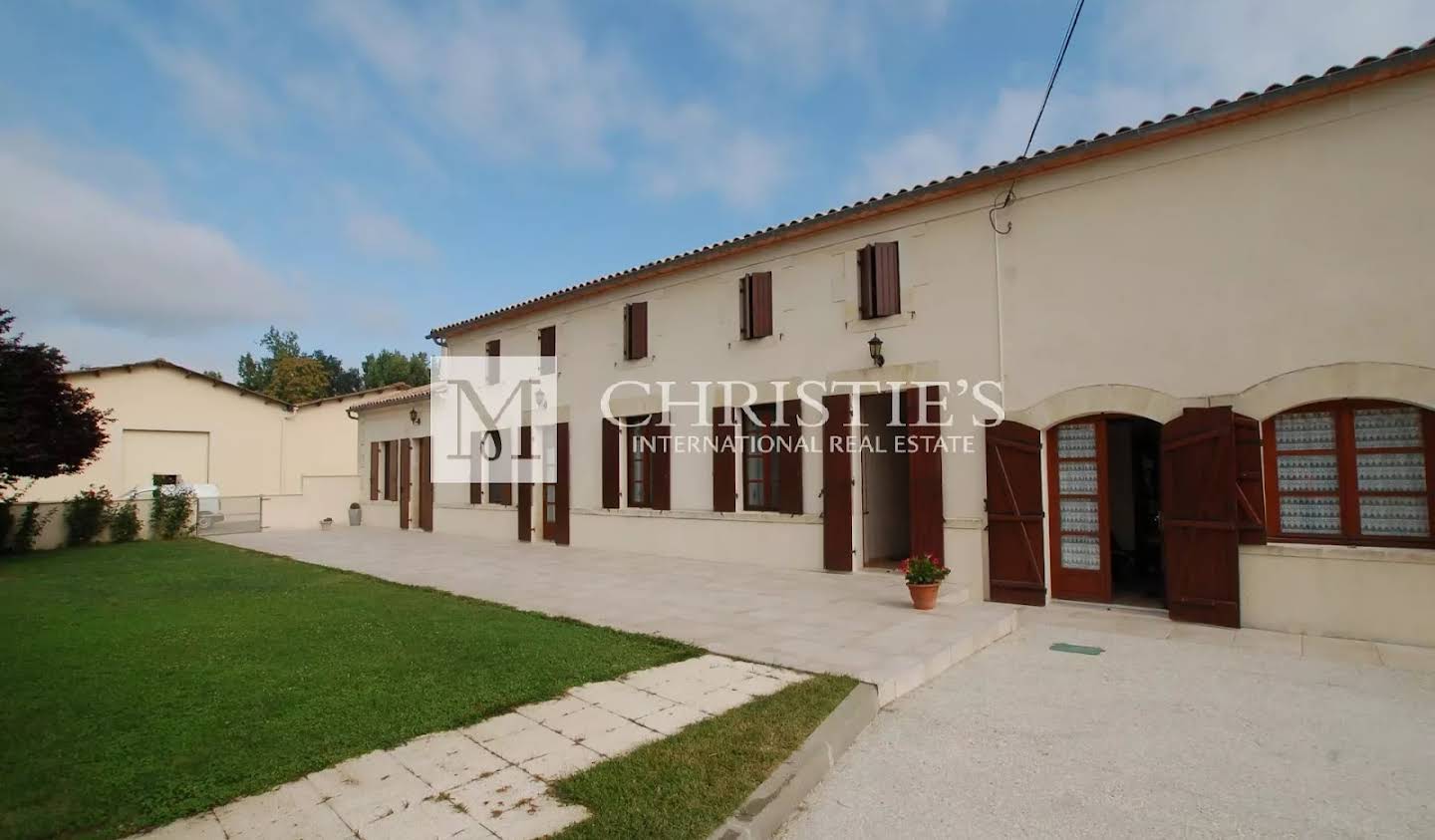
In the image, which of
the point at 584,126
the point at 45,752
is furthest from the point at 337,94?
the point at 45,752

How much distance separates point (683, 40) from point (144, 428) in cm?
2121

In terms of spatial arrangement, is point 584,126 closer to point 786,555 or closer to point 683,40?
point 683,40

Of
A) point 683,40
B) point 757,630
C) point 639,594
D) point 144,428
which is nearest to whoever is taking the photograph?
point 757,630

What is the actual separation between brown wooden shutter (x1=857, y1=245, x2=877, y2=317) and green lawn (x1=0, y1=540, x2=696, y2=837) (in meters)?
5.24

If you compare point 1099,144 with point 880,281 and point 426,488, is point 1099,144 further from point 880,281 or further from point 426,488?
point 426,488

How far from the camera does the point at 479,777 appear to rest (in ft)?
10.9

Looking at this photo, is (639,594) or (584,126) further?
(584,126)

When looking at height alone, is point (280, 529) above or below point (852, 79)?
below

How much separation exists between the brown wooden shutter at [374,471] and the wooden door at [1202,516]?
59.8 feet

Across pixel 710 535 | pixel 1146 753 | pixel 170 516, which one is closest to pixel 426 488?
pixel 170 516

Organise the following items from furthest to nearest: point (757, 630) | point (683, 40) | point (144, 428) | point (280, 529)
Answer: point (144, 428)
point (280, 529)
point (683, 40)
point (757, 630)

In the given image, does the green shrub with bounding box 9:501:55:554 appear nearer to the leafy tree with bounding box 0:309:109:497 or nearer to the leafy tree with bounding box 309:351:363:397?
the leafy tree with bounding box 0:309:109:497

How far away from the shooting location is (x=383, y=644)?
5.71 metres

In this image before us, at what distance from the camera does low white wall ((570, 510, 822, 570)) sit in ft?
32.1
